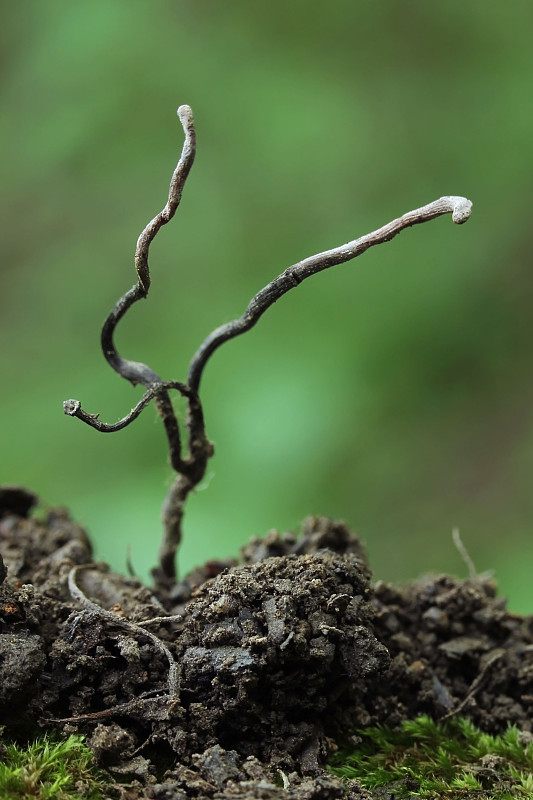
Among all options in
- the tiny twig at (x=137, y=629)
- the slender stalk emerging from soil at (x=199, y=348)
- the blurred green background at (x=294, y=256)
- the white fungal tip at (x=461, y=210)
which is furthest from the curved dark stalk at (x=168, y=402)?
the blurred green background at (x=294, y=256)

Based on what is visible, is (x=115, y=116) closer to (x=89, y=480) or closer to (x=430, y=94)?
(x=430, y=94)

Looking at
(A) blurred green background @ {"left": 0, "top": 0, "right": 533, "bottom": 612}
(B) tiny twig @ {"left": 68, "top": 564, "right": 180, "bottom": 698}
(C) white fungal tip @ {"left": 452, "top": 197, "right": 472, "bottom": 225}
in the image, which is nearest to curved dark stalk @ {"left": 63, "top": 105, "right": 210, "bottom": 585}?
(B) tiny twig @ {"left": 68, "top": 564, "right": 180, "bottom": 698}

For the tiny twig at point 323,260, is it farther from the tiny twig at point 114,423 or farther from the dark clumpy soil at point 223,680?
the dark clumpy soil at point 223,680

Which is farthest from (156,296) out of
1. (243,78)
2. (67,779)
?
(67,779)

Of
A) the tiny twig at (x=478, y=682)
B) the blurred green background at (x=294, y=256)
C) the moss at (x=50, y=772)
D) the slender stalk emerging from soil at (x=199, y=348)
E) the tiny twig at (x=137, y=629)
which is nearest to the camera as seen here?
the moss at (x=50, y=772)

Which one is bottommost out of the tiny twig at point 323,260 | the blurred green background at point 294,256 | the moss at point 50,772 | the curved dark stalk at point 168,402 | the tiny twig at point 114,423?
the moss at point 50,772

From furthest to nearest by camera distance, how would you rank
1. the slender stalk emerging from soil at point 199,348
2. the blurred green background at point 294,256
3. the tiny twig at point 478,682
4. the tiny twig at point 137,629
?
the blurred green background at point 294,256
the tiny twig at point 478,682
the slender stalk emerging from soil at point 199,348
the tiny twig at point 137,629
